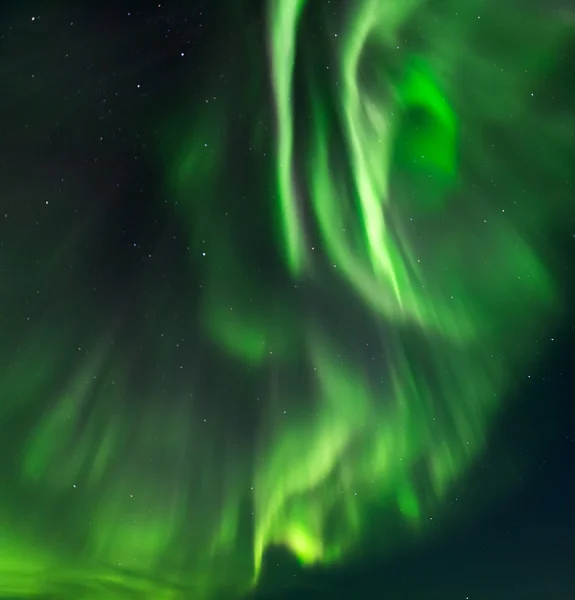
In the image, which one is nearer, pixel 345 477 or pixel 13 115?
pixel 13 115

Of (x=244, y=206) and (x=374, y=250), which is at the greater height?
(x=244, y=206)

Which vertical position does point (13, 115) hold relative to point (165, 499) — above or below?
above

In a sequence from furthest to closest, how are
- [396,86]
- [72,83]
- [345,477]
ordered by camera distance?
[345,477], [396,86], [72,83]

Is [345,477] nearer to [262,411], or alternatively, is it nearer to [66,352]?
[262,411]

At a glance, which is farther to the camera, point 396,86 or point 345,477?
point 345,477

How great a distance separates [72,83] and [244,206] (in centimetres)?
50

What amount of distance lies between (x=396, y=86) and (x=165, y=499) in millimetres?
1236

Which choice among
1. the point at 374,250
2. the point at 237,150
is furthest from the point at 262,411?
the point at 237,150

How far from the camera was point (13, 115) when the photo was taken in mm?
1435

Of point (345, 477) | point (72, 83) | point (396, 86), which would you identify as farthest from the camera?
point (345, 477)

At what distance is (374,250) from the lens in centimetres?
157

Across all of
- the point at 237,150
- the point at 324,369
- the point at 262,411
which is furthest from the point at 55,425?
the point at 237,150

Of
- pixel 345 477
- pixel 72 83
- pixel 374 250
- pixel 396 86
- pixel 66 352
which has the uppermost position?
pixel 72 83

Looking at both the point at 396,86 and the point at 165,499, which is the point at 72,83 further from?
the point at 165,499
